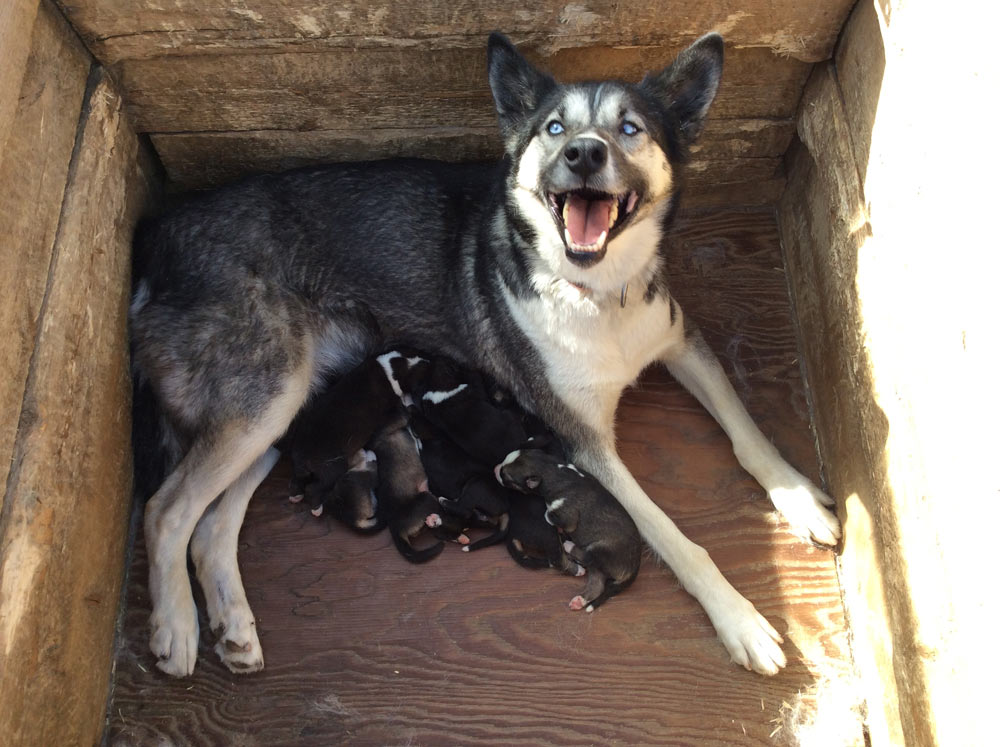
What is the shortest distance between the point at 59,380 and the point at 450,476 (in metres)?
1.30

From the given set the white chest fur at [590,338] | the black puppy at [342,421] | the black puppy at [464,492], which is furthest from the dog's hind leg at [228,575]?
the white chest fur at [590,338]

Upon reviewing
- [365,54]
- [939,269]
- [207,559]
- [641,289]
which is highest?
[365,54]

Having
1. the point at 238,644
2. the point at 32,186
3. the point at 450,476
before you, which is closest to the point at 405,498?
the point at 450,476

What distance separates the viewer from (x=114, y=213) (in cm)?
304

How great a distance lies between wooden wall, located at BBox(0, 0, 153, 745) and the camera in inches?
93.0

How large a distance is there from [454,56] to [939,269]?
177 cm

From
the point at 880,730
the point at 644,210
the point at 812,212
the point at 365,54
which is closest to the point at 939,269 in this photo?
the point at 644,210

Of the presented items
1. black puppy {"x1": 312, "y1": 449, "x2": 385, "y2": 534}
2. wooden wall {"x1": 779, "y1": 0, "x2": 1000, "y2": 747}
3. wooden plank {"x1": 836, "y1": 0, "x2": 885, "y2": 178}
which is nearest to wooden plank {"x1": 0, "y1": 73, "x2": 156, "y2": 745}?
black puppy {"x1": 312, "y1": 449, "x2": 385, "y2": 534}

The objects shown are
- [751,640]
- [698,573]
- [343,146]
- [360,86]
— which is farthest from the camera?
[343,146]

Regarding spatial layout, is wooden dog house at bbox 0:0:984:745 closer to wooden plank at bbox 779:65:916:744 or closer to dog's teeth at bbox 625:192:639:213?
wooden plank at bbox 779:65:916:744

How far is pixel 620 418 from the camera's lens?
349cm

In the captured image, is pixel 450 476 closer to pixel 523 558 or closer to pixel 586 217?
pixel 523 558

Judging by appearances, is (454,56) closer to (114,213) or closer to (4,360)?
(114,213)

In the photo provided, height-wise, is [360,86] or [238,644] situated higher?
[360,86]
